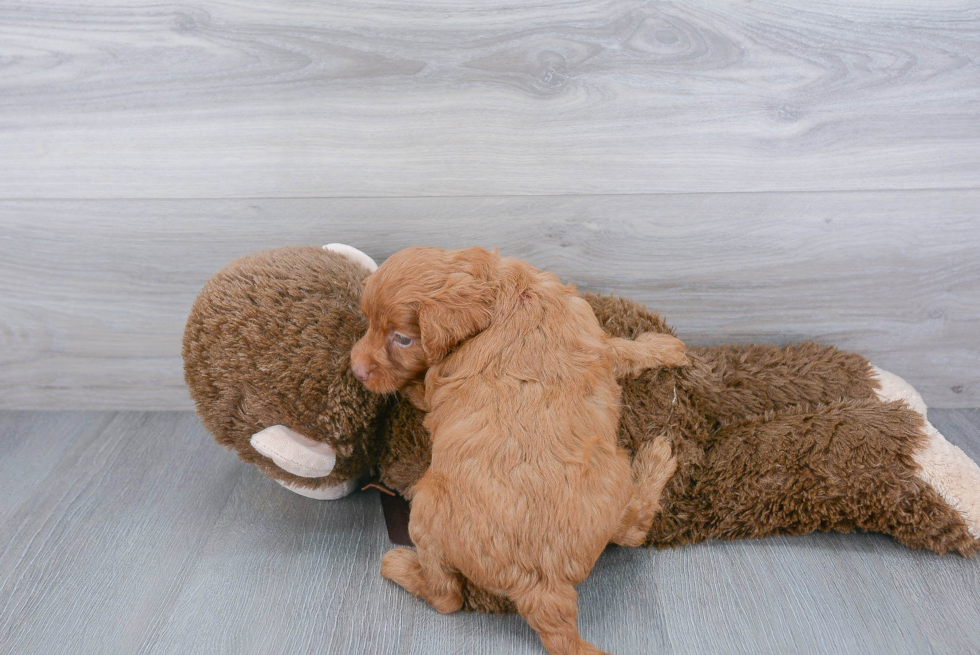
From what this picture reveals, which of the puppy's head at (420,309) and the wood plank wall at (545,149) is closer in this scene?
the puppy's head at (420,309)

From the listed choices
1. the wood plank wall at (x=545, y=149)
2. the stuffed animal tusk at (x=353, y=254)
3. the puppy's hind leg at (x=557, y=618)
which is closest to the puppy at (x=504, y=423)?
the puppy's hind leg at (x=557, y=618)

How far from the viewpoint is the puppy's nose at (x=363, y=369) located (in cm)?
112

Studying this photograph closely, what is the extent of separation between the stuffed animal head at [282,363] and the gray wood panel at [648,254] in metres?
0.28

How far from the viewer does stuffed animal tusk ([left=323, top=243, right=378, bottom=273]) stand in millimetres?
1383

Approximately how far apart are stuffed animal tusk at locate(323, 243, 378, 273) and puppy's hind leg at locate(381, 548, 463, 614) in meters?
0.56

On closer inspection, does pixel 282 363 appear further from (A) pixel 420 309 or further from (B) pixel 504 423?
(B) pixel 504 423

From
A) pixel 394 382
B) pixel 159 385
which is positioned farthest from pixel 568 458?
pixel 159 385

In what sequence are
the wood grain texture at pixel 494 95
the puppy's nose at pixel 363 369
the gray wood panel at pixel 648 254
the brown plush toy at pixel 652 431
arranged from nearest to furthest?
1. the puppy's nose at pixel 363 369
2. the brown plush toy at pixel 652 431
3. the wood grain texture at pixel 494 95
4. the gray wood panel at pixel 648 254

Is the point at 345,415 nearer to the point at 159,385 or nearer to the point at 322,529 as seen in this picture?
the point at 322,529

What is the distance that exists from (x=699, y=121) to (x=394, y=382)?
839mm

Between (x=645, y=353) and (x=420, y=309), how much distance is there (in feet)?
1.46

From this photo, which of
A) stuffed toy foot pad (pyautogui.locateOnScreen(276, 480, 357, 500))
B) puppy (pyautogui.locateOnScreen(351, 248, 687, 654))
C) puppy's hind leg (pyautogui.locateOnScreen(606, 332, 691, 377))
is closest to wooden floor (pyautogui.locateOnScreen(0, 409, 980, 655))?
stuffed toy foot pad (pyautogui.locateOnScreen(276, 480, 357, 500))

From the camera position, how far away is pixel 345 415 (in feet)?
4.06

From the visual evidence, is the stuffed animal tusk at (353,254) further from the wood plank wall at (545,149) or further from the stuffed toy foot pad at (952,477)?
the stuffed toy foot pad at (952,477)
